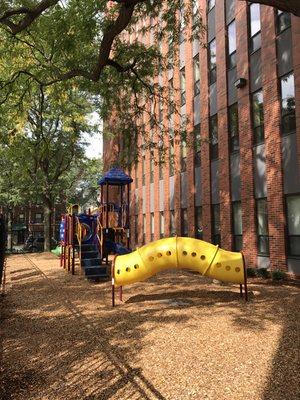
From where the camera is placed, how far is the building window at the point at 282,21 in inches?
603

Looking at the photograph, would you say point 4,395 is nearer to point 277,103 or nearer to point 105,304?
point 105,304

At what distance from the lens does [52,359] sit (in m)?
6.71

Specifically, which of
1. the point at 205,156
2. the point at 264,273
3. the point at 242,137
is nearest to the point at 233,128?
the point at 242,137

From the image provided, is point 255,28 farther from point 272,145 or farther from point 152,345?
point 152,345

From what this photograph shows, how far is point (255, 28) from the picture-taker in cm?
1748

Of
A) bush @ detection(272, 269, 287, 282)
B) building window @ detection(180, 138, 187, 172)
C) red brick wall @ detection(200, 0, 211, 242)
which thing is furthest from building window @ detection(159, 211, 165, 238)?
bush @ detection(272, 269, 287, 282)

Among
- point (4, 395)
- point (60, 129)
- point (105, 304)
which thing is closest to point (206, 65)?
point (105, 304)

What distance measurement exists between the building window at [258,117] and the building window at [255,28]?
2.14 m

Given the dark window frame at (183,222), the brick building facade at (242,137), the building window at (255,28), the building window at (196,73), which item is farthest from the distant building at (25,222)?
the building window at (255,28)

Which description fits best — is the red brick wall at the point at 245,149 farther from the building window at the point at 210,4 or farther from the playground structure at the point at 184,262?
the playground structure at the point at 184,262

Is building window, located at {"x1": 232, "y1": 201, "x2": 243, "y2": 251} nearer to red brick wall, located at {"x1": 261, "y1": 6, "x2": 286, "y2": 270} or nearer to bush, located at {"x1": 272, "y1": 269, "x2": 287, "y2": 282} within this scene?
red brick wall, located at {"x1": 261, "y1": 6, "x2": 286, "y2": 270}

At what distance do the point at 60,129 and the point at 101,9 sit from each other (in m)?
23.5

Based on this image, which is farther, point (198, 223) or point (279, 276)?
point (198, 223)

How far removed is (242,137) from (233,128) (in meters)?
1.32
